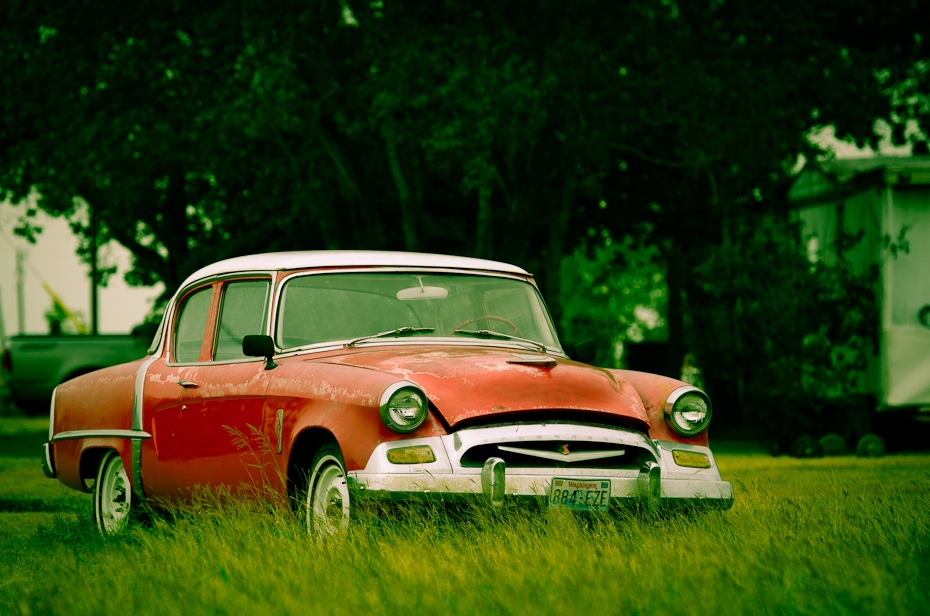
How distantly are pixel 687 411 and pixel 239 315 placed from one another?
8.79ft

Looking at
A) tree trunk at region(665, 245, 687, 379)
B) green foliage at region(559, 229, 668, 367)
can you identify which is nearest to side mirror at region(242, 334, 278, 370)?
tree trunk at region(665, 245, 687, 379)

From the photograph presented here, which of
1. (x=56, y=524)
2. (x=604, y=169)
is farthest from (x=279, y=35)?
(x=56, y=524)

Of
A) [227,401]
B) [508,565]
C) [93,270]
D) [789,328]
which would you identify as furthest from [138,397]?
[93,270]

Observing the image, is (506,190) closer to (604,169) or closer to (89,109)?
(604,169)

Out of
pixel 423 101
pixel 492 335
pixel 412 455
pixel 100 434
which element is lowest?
pixel 100 434

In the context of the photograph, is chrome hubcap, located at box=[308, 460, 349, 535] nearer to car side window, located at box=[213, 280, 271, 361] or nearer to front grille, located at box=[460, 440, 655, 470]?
front grille, located at box=[460, 440, 655, 470]

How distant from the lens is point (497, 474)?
632cm

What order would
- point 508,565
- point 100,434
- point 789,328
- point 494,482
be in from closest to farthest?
point 508,565 → point 494,482 → point 100,434 → point 789,328

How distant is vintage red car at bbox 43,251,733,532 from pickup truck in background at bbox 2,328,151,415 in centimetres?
1911

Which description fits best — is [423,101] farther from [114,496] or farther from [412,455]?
[412,455]

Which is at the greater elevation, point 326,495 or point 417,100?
point 417,100

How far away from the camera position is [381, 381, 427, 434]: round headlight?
6.36 meters

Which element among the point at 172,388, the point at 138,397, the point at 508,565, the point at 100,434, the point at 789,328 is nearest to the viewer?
the point at 508,565

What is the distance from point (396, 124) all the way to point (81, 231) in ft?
37.3
